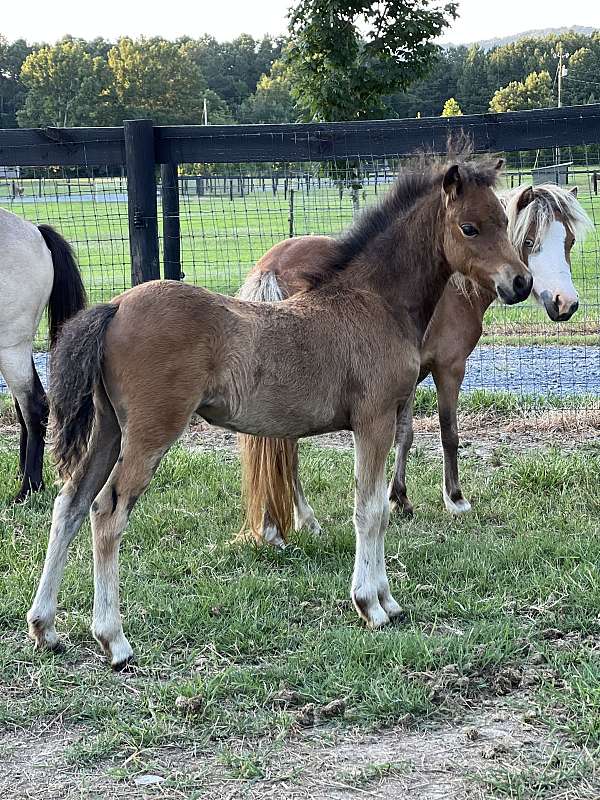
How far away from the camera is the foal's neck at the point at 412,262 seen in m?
3.84

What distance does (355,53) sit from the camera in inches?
605

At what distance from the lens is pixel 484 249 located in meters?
3.69

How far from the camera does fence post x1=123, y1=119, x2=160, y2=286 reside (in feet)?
21.5

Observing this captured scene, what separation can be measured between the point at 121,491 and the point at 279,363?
0.80 metres

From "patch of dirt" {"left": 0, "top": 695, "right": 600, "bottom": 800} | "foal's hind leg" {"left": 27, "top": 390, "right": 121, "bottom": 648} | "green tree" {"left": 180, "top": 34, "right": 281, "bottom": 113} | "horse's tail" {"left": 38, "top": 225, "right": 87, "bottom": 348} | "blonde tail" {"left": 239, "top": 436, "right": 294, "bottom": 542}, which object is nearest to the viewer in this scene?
"patch of dirt" {"left": 0, "top": 695, "right": 600, "bottom": 800}

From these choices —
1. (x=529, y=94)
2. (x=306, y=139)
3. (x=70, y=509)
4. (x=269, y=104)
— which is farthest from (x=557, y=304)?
(x=269, y=104)

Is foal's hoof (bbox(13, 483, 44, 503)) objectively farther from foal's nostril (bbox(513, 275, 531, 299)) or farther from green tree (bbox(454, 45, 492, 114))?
green tree (bbox(454, 45, 492, 114))

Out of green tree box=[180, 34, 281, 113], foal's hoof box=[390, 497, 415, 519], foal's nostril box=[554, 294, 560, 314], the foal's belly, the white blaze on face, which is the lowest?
foal's hoof box=[390, 497, 415, 519]

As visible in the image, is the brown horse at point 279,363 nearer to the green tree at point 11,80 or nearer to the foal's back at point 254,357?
the foal's back at point 254,357

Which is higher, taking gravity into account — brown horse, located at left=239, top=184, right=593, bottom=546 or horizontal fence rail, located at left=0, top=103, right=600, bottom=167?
horizontal fence rail, located at left=0, top=103, right=600, bottom=167

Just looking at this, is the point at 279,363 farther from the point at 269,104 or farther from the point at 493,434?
the point at 269,104

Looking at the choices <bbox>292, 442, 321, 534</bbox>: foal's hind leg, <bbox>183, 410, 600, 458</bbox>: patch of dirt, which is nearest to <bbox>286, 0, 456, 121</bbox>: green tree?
<bbox>183, 410, 600, 458</bbox>: patch of dirt

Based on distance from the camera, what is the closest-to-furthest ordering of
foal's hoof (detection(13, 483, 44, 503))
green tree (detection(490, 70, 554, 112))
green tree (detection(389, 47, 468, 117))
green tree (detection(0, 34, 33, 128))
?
foal's hoof (detection(13, 483, 44, 503)) < green tree (detection(389, 47, 468, 117)) < green tree (detection(490, 70, 554, 112)) < green tree (detection(0, 34, 33, 128))

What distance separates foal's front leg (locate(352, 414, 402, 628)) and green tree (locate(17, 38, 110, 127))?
59614 millimetres
